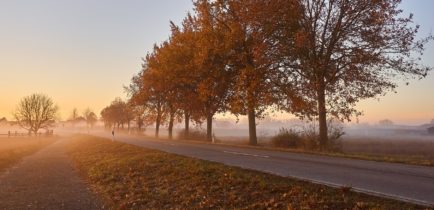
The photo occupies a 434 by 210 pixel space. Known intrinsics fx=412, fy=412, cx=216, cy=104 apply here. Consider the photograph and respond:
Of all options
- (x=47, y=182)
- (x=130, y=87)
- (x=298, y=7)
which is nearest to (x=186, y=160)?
(x=47, y=182)

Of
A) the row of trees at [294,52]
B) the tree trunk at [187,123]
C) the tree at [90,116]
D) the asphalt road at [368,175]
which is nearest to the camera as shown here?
the asphalt road at [368,175]

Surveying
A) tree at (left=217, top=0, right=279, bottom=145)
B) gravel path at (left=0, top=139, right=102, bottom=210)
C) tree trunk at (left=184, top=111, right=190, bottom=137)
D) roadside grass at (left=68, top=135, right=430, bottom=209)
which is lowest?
gravel path at (left=0, top=139, right=102, bottom=210)

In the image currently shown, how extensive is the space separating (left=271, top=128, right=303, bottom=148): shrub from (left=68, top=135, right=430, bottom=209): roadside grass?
11.4 m

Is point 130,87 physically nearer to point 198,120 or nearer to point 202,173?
point 198,120

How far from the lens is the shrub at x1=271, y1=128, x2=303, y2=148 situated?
28453 millimetres

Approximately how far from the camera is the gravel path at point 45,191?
1342 cm

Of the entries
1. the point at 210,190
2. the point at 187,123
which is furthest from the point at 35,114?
the point at 210,190

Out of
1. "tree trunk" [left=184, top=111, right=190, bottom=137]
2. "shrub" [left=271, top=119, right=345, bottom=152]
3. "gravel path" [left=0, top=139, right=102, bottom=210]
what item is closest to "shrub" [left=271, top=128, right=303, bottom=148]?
"shrub" [left=271, top=119, right=345, bottom=152]

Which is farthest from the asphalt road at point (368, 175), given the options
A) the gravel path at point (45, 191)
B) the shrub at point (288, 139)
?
the shrub at point (288, 139)

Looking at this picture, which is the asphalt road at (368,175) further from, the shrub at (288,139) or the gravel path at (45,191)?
the shrub at (288,139)

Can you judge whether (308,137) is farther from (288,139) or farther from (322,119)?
(288,139)

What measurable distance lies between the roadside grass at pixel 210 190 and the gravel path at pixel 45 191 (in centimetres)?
66

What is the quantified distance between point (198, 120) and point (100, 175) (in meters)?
25.8

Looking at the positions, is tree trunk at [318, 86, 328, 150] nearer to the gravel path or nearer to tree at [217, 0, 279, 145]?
tree at [217, 0, 279, 145]
